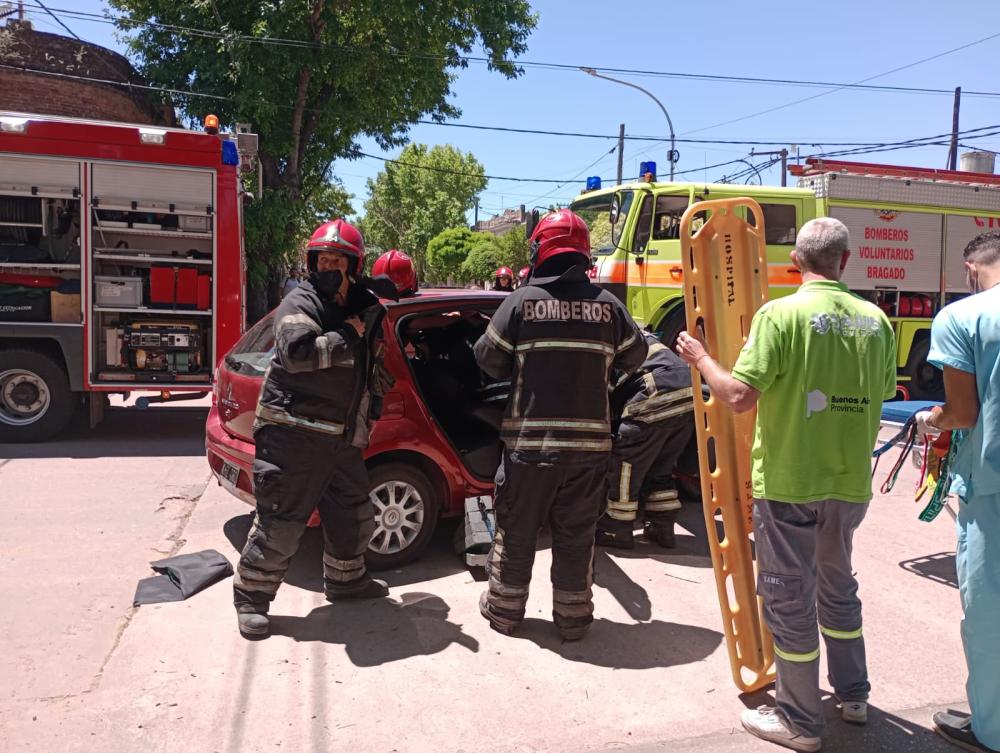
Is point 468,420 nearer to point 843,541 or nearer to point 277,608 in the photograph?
point 277,608

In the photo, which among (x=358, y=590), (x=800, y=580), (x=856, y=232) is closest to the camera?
(x=800, y=580)

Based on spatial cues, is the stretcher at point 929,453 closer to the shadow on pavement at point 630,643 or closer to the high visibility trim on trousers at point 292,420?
the shadow on pavement at point 630,643

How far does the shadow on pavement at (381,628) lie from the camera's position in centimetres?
368

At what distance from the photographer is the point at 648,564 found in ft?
15.9

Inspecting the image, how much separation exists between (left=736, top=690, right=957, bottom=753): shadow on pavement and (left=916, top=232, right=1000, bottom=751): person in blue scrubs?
14 centimetres

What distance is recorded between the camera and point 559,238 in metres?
3.66

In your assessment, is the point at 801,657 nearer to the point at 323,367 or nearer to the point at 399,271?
the point at 323,367

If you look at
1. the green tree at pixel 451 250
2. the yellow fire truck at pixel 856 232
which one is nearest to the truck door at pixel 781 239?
the yellow fire truck at pixel 856 232

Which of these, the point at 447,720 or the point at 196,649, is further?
the point at 196,649

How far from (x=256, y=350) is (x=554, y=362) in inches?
89.1

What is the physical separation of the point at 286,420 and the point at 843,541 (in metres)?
2.45

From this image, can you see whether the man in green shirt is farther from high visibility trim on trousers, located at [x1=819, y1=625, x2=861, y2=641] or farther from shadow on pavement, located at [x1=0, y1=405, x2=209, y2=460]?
shadow on pavement, located at [x1=0, y1=405, x2=209, y2=460]

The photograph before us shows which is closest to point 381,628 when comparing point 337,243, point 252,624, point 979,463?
point 252,624

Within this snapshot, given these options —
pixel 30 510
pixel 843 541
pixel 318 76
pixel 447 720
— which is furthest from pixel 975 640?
pixel 318 76
